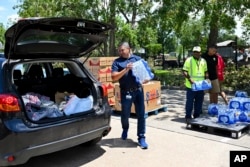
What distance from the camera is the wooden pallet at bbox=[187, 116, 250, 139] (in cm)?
566

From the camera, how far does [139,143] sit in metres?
5.24

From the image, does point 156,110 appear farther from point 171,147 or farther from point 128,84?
point 128,84

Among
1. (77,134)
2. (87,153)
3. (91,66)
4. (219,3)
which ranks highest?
(219,3)

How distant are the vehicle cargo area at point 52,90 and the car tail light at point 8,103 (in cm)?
27

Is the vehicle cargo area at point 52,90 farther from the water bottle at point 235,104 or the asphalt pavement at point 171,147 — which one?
the water bottle at point 235,104

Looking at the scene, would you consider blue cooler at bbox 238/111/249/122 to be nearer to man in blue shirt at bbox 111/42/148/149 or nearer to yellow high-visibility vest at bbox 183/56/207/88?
yellow high-visibility vest at bbox 183/56/207/88

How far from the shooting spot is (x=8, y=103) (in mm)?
3730

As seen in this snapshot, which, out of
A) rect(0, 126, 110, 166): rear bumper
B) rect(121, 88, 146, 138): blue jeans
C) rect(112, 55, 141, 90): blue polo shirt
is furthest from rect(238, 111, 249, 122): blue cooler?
rect(0, 126, 110, 166): rear bumper

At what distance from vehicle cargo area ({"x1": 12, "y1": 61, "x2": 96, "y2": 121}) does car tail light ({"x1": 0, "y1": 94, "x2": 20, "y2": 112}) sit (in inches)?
10.7

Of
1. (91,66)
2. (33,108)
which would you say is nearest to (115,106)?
(91,66)

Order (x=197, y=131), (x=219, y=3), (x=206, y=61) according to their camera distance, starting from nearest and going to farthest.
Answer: (x=197, y=131), (x=206, y=61), (x=219, y=3)

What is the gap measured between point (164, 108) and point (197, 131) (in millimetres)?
2121

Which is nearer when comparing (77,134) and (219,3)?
(77,134)

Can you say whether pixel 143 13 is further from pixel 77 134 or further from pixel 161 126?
pixel 77 134
